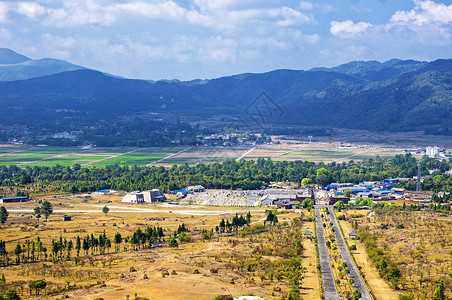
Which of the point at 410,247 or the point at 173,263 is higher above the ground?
the point at 173,263

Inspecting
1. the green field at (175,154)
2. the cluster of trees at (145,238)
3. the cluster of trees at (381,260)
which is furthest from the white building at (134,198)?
the green field at (175,154)

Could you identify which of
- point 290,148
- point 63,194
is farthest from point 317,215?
point 290,148

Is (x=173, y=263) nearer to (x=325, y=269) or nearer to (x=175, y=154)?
(x=325, y=269)

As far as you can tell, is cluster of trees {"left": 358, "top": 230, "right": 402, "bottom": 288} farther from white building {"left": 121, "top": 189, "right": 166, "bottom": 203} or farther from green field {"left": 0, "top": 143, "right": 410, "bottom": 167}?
green field {"left": 0, "top": 143, "right": 410, "bottom": 167}

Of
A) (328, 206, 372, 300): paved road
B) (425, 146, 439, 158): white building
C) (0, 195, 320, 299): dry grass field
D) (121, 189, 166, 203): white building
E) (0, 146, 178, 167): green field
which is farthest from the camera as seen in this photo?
(0, 146, 178, 167): green field

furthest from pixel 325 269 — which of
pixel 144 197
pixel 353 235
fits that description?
pixel 144 197

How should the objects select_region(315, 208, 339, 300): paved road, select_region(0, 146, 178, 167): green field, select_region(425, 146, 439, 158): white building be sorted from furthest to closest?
1. select_region(0, 146, 178, 167): green field
2. select_region(425, 146, 439, 158): white building
3. select_region(315, 208, 339, 300): paved road

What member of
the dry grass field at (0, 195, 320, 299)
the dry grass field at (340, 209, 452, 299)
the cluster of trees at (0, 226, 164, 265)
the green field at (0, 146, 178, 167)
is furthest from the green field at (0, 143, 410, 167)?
the cluster of trees at (0, 226, 164, 265)
